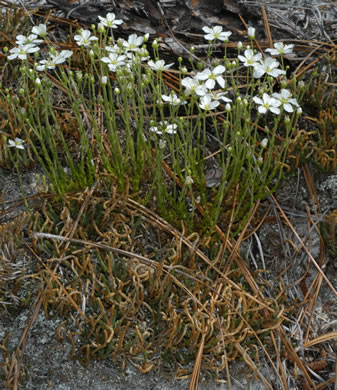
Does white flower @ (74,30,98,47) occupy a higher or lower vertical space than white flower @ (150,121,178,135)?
higher

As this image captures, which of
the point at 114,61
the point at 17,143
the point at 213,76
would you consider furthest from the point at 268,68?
the point at 17,143

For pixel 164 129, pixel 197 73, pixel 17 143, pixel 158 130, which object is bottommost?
pixel 17 143

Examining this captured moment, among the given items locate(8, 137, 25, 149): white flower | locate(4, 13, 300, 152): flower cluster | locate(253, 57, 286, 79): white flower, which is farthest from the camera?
locate(8, 137, 25, 149): white flower

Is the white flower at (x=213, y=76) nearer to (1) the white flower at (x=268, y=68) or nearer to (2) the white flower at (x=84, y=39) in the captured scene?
(1) the white flower at (x=268, y=68)

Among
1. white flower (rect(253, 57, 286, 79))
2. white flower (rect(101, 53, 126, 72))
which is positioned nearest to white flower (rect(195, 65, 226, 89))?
white flower (rect(253, 57, 286, 79))

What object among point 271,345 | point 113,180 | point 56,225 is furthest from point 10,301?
point 271,345

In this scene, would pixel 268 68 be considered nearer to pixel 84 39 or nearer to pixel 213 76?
pixel 213 76

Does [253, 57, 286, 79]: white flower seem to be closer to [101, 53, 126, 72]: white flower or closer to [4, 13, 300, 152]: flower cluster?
[4, 13, 300, 152]: flower cluster

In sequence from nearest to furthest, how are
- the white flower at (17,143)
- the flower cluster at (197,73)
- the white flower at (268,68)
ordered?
the flower cluster at (197,73), the white flower at (268,68), the white flower at (17,143)

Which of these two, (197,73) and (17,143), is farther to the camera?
(17,143)

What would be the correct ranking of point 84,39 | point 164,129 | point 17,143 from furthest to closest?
point 17,143 < point 84,39 < point 164,129

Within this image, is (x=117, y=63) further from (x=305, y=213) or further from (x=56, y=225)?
(x=305, y=213)

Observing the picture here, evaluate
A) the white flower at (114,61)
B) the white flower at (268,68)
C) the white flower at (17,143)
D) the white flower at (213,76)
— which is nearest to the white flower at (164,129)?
the white flower at (213,76)
